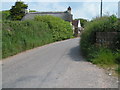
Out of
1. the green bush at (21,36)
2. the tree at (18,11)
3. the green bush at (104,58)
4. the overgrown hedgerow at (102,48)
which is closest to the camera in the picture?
the green bush at (104,58)

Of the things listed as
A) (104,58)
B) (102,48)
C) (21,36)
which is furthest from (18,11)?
(104,58)

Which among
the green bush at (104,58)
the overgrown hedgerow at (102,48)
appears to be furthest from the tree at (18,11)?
the green bush at (104,58)

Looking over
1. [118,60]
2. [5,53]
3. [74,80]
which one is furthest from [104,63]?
[5,53]

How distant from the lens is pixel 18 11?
56.3 meters

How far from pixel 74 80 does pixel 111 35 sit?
16.2 feet

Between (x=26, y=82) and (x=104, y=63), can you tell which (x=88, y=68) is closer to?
(x=104, y=63)

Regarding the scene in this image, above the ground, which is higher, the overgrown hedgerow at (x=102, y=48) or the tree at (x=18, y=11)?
the tree at (x=18, y=11)

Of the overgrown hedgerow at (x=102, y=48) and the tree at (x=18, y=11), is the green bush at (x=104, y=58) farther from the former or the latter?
the tree at (x=18, y=11)

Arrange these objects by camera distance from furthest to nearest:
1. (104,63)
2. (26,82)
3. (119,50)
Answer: (119,50)
(104,63)
(26,82)

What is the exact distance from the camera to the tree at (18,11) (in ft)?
180

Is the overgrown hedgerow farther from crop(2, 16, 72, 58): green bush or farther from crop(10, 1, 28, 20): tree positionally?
crop(10, 1, 28, 20): tree

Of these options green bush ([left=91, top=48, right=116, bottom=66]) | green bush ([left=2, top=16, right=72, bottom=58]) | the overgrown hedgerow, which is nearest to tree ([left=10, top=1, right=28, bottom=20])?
green bush ([left=2, top=16, right=72, bottom=58])

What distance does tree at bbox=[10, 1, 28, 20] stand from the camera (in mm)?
54756

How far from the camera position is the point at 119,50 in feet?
32.1
